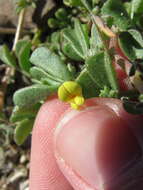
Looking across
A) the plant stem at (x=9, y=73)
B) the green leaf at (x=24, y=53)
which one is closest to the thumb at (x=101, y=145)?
the green leaf at (x=24, y=53)

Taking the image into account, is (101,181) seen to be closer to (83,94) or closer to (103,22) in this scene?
(83,94)

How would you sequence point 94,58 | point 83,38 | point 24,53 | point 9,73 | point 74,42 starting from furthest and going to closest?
1. point 9,73
2. point 24,53
3. point 74,42
4. point 83,38
5. point 94,58

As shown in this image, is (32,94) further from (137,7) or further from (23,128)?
(137,7)

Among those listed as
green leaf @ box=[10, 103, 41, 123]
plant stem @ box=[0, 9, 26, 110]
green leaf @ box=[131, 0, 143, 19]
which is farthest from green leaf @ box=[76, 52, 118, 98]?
plant stem @ box=[0, 9, 26, 110]

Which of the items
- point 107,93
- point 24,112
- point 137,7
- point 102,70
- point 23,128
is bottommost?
point 23,128

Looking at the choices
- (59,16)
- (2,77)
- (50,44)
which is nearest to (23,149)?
(2,77)

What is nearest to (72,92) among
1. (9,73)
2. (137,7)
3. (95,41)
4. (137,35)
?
(95,41)

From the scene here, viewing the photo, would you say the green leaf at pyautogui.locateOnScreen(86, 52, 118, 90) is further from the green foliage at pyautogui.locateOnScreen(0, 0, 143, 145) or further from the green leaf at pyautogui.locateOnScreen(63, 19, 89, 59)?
the green leaf at pyautogui.locateOnScreen(63, 19, 89, 59)
